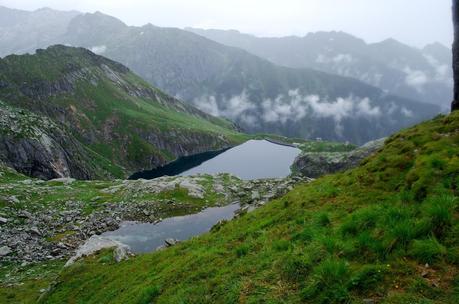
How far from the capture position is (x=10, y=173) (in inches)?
3423

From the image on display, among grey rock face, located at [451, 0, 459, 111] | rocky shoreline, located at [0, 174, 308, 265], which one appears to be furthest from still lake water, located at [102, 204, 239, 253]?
grey rock face, located at [451, 0, 459, 111]

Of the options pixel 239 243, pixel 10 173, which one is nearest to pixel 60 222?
pixel 10 173

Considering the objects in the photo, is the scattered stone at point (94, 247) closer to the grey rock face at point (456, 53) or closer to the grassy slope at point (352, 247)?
the grassy slope at point (352, 247)

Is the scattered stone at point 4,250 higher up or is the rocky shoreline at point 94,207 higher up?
the scattered stone at point 4,250

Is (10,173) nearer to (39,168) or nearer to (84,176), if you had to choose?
(39,168)

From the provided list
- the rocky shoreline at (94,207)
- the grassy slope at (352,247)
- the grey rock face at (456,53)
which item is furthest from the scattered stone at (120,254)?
the grey rock face at (456,53)

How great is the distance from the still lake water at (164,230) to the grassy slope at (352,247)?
30334mm

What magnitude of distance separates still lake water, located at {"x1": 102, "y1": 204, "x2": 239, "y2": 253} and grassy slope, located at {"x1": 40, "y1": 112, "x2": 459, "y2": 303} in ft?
99.5

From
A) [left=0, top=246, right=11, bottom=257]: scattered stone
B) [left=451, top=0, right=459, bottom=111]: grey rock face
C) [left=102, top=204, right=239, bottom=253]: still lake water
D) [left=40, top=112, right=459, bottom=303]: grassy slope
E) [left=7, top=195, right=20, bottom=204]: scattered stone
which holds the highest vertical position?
[left=451, top=0, right=459, bottom=111]: grey rock face

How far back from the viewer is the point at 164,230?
6038 cm

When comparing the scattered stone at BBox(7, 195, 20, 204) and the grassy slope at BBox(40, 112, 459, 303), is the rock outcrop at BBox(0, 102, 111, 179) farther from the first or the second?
the grassy slope at BBox(40, 112, 459, 303)

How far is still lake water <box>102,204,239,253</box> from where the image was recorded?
55.3 metres

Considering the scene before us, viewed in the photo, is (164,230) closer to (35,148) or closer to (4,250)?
(4,250)

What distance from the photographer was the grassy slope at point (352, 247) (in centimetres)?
1146
